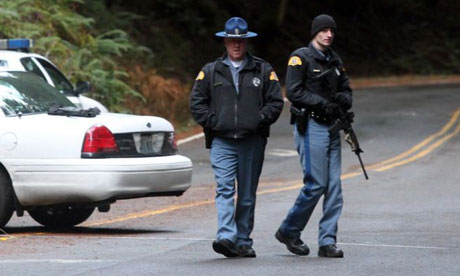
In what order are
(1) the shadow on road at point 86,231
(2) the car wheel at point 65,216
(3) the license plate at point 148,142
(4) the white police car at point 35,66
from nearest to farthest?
(3) the license plate at point 148,142 → (1) the shadow on road at point 86,231 → (2) the car wheel at point 65,216 → (4) the white police car at point 35,66

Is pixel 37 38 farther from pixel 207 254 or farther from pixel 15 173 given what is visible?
pixel 207 254

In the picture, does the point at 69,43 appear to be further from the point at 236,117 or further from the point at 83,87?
the point at 236,117

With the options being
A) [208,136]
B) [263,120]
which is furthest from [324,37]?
[208,136]

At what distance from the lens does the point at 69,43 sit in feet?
83.9

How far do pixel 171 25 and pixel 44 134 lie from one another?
26149mm

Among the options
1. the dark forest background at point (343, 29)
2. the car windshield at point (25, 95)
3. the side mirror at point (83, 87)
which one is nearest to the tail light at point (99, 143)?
the car windshield at point (25, 95)

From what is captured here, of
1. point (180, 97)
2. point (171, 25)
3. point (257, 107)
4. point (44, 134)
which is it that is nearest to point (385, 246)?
point (257, 107)

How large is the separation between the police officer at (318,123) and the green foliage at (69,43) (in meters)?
14.0

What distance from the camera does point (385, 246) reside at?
34.6 feet

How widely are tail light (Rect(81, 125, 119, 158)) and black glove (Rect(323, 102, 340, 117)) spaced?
8.54 feet

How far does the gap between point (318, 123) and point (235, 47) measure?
2.90 ft

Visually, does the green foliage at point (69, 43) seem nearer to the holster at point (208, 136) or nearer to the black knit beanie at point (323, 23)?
the holster at point (208, 136)

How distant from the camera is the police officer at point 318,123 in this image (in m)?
9.80

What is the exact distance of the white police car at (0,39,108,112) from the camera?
17.7m
